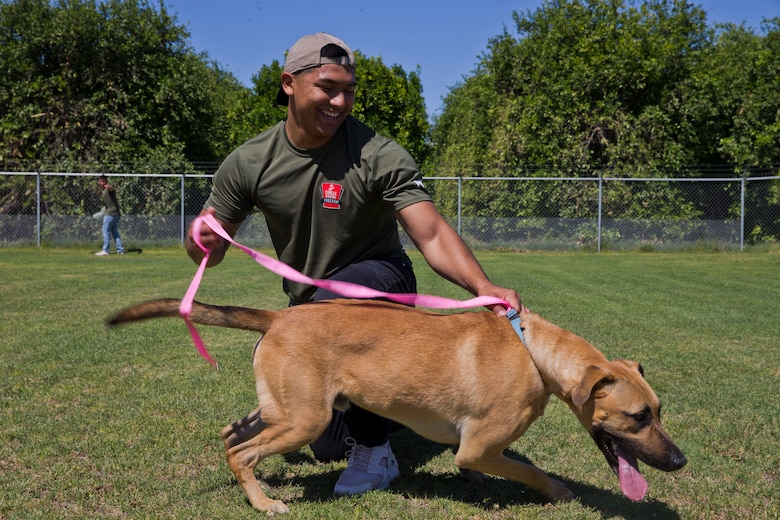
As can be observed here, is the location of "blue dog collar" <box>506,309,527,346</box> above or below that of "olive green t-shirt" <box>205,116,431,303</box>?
below

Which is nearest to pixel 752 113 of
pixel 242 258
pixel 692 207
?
pixel 692 207

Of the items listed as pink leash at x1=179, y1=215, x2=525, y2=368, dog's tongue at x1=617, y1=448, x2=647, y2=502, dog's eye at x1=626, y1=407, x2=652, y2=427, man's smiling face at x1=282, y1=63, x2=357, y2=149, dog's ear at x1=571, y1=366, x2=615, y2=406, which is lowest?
dog's tongue at x1=617, y1=448, x2=647, y2=502

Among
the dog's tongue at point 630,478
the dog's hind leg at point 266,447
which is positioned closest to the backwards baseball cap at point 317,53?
the dog's hind leg at point 266,447

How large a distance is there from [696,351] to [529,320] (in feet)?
14.2

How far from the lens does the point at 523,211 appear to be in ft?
69.8

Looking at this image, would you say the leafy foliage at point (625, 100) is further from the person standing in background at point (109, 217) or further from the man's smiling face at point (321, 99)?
the man's smiling face at point (321, 99)

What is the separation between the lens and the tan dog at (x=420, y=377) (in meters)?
3.24

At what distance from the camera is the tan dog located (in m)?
3.24

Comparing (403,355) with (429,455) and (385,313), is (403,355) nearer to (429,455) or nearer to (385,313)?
(385,313)

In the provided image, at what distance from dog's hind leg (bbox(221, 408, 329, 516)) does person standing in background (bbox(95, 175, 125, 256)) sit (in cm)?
1682

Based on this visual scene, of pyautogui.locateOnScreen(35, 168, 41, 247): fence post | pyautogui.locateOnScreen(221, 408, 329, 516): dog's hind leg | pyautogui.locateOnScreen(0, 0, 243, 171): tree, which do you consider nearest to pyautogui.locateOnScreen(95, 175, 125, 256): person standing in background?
pyautogui.locateOnScreen(35, 168, 41, 247): fence post

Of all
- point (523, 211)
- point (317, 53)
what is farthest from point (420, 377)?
point (523, 211)

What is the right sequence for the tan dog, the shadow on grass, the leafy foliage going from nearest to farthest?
the tan dog < the shadow on grass < the leafy foliage

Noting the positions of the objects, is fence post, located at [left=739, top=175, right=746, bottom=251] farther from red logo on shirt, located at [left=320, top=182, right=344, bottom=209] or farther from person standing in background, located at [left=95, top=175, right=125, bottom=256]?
red logo on shirt, located at [left=320, top=182, right=344, bottom=209]
